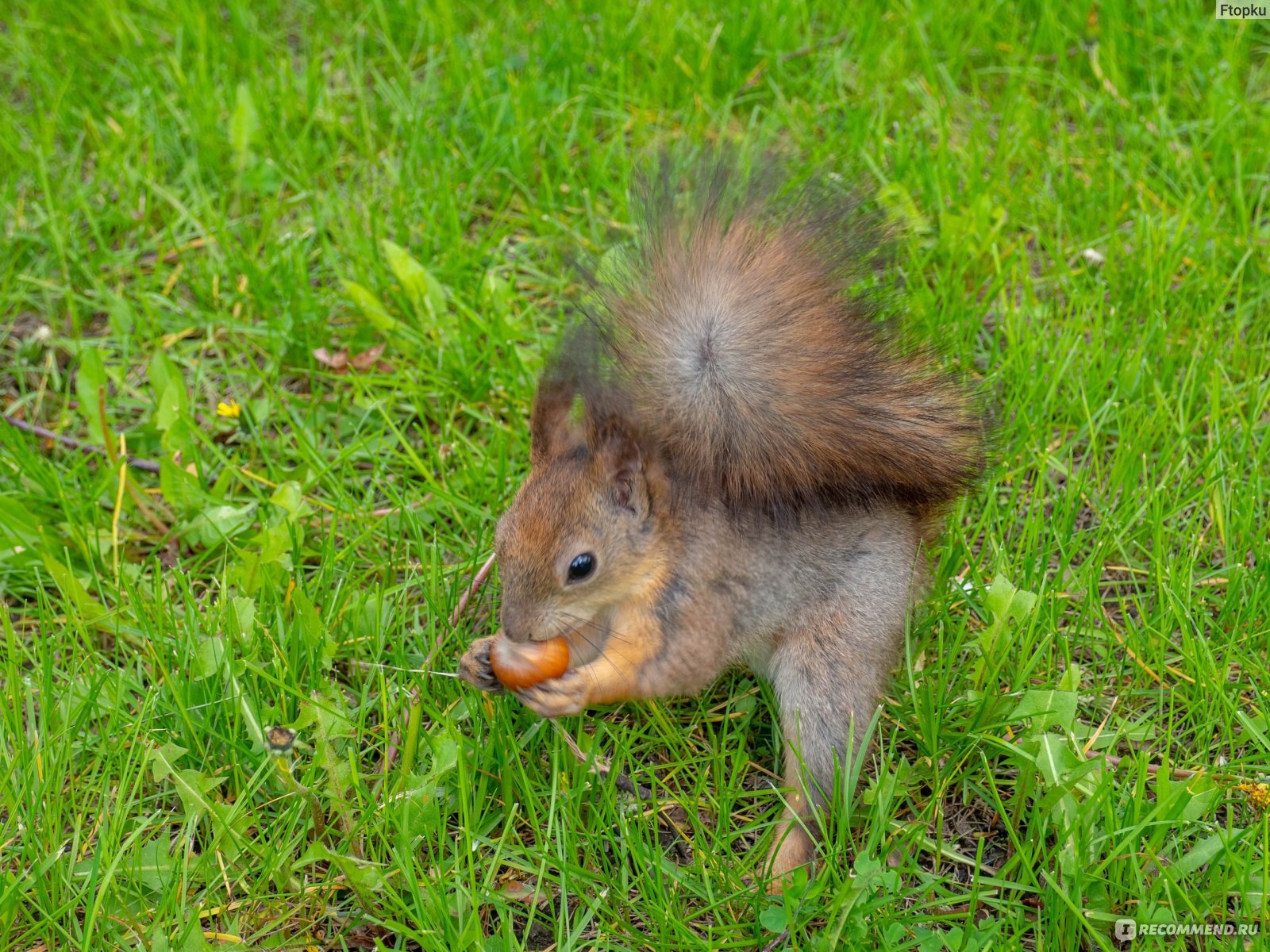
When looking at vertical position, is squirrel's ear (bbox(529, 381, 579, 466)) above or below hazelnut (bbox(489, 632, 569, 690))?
above

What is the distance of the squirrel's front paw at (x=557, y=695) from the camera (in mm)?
1733

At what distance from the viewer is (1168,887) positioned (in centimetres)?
154

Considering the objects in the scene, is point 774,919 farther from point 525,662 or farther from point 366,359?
point 366,359

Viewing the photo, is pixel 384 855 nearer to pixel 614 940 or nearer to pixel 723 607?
pixel 614 940

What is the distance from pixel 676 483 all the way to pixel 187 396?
117cm

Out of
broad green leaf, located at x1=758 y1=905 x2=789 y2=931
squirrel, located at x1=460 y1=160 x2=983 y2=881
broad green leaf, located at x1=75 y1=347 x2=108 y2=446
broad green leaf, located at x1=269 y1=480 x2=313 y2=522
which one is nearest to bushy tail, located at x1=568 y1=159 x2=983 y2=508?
squirrel, located at x1=460 y1=160 x2=983 y2=881

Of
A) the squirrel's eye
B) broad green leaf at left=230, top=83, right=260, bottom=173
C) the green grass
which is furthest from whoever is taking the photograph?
broad green leaf at left=230, top=83, right=260, bottom=173

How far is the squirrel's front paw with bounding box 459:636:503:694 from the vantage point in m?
1.82

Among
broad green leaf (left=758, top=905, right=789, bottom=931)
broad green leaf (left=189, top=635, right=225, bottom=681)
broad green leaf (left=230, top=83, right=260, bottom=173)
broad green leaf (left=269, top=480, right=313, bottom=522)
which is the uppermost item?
broad green leaf (left=230, top=83, right=260, bottom=173)

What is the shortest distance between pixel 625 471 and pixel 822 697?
1.42ft

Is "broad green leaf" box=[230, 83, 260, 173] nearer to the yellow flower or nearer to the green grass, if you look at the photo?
the green grass

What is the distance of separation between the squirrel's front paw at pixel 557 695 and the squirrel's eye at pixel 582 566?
141 millimetres

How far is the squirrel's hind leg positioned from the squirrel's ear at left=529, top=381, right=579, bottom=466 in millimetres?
451
